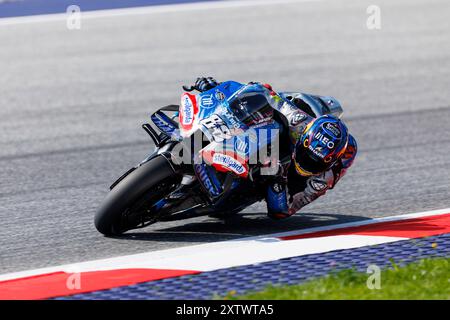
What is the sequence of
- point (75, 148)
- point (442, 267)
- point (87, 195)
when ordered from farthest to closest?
1. point (75, 148)
2. point (87, 195)
3. point (442, 267)

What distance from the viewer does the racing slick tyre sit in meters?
6.65

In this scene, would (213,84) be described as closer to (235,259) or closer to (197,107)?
(197,107)

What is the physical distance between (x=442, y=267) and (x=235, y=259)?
1277 millimetres

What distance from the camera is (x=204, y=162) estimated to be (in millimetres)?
6746

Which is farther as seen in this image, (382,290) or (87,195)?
(87,195)

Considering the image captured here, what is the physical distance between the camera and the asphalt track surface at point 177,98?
7.46 metres

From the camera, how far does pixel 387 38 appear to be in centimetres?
1681

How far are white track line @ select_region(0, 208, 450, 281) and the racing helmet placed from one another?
0.53 m

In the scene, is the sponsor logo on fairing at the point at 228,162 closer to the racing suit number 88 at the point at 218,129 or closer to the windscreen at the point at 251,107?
the racing suit number 88 at the point at 218,129

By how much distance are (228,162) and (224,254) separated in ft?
2.33

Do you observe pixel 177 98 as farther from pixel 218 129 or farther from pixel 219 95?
pixel 218 129

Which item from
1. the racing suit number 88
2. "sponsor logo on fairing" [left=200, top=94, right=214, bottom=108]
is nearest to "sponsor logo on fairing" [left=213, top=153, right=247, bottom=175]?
the racing suit number 88

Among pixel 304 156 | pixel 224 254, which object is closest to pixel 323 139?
pixel 304 156
